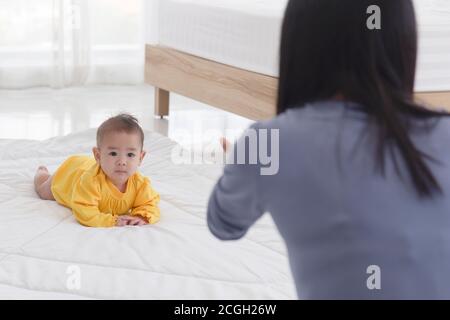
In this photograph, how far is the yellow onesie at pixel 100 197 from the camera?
1.71 m

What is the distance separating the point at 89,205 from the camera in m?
1.72

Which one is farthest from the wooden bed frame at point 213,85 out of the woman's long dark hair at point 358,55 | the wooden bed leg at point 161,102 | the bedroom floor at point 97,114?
the woman's long dark hair at point 358,55

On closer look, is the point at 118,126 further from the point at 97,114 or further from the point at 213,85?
the point at 97,114

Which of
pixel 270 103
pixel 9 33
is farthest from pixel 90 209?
pixel 9 33

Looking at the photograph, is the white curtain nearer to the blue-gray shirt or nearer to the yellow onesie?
the yellow onesie

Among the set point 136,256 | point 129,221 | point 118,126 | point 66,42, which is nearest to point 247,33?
point 118,126

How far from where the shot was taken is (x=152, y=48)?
3.03 meters

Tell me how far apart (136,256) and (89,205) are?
24 cm

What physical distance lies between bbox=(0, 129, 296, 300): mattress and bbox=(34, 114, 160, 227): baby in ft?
0.12

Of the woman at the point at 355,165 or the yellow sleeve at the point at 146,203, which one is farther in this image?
the yellow sleeve at the point at 146,203

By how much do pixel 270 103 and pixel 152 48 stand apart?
84 cm

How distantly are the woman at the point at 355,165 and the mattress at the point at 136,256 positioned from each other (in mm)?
640

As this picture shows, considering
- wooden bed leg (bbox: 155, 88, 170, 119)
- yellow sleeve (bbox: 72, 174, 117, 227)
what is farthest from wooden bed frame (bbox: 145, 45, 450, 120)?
yellow sleeve (bbox: 72, 174, 117, 227)

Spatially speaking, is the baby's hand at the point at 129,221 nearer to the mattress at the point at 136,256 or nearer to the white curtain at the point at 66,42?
the mattress at the point at 136,256
